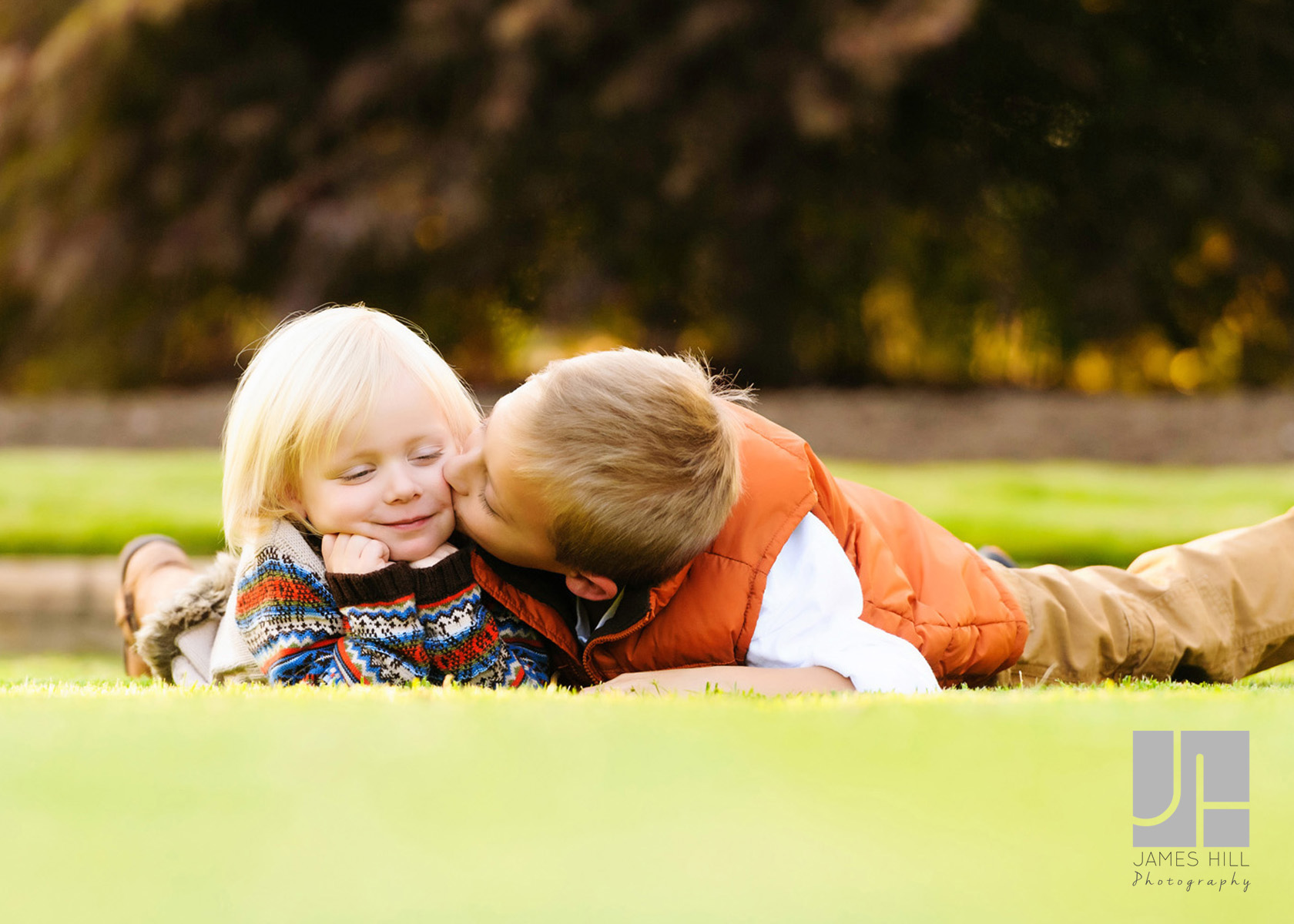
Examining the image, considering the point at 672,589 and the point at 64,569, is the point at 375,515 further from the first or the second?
the point at 64,569

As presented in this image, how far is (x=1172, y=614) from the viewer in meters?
3.63

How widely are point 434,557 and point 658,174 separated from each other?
8865mm

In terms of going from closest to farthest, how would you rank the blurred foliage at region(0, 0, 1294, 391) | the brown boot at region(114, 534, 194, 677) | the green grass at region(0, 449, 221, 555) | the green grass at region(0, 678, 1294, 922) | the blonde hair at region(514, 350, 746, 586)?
the green grass at region(0, 678, 1294, 922) → the blonde hair at region(514, 350, 746, 586) → the brown boot at region(114, 534, 194, 677) → the green grass at region(0, 449, 221, 555) → the blurred foliage at region(0, 0, 1294, 391)

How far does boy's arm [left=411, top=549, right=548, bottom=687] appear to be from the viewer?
287 centimetres

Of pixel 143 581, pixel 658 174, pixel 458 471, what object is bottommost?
pixel 143 581

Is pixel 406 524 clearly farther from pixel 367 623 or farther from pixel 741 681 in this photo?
pixel 741 681

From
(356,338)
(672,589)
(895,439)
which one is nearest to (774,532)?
(672,589)

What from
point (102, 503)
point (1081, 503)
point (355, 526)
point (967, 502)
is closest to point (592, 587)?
point (355, 526)

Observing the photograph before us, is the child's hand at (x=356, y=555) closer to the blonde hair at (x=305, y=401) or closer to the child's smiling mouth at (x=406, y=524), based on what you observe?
the child's smiling mouth at (x=406, y=524)

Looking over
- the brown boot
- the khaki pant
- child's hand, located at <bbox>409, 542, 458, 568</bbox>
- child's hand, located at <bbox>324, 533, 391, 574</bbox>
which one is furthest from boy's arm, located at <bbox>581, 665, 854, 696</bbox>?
the brown boot

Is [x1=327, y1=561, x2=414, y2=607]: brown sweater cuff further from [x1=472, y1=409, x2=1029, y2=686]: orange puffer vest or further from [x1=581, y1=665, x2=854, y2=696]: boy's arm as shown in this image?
[x1=581, y1=665, x2=854, y2=696]: boy's arm

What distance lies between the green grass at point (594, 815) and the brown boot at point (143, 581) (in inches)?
77.5

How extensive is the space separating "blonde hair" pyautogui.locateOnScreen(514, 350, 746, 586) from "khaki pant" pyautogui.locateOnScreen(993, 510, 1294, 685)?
3.97ft

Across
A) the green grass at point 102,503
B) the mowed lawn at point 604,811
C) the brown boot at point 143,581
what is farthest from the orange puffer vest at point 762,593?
the green grass at point 102,503
